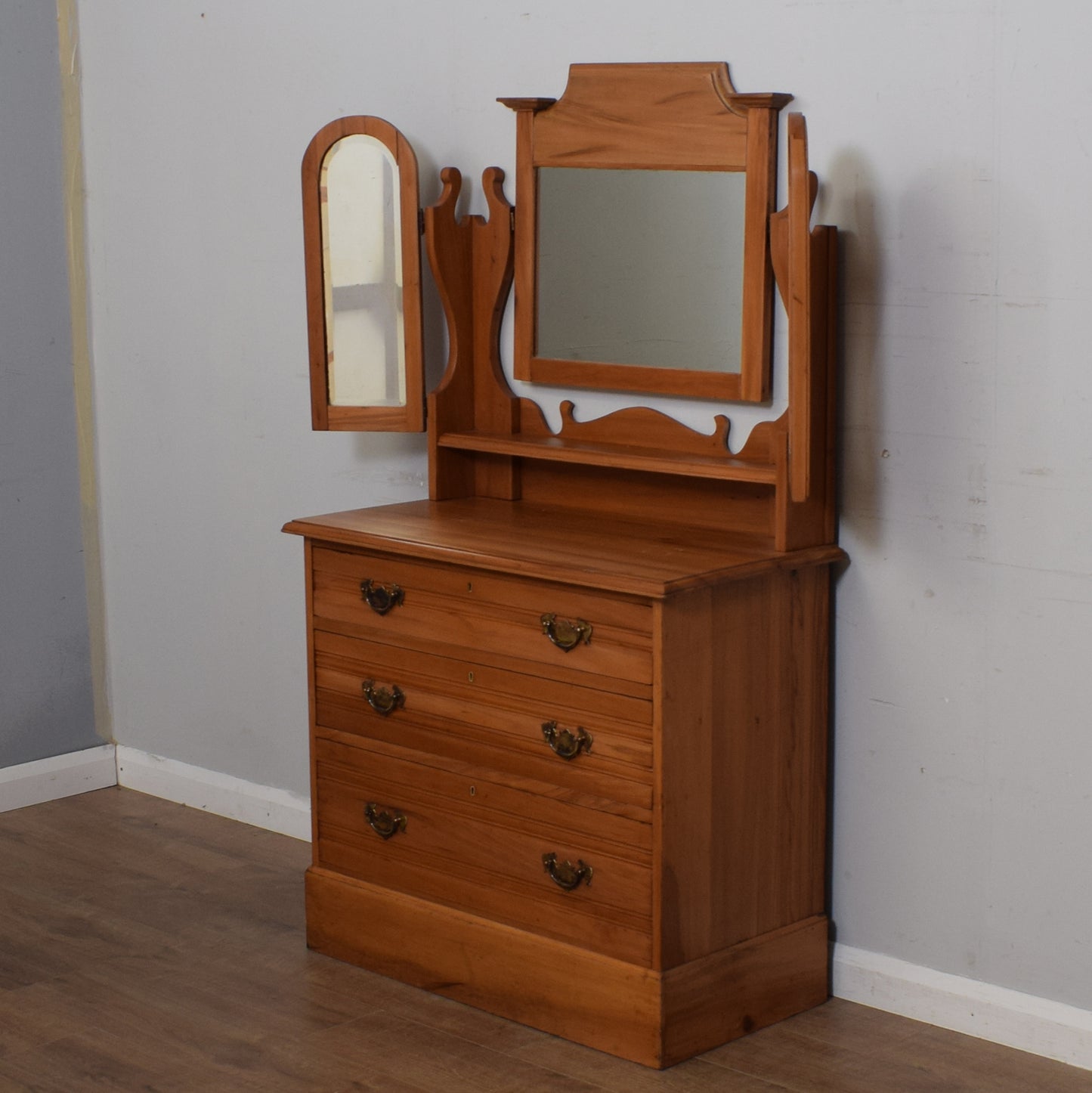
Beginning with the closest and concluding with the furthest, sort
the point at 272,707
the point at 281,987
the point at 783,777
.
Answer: the point at 783,777 < the point at 281,987 < the point at 272,707

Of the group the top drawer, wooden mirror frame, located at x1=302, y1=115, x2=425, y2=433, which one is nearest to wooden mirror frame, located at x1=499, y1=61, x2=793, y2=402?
wooden mirror frame, located at x1=302, y1=115, x2=425, y2=433

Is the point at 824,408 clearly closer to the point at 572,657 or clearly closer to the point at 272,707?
the point at 572,657

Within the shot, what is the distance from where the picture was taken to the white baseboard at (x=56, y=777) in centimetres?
380

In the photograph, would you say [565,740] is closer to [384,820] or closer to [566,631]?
[566,631]

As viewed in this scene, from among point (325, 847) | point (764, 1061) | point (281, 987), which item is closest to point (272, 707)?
point (325, 847)

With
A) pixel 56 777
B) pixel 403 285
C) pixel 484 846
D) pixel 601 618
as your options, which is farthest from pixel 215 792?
pixel 601 618

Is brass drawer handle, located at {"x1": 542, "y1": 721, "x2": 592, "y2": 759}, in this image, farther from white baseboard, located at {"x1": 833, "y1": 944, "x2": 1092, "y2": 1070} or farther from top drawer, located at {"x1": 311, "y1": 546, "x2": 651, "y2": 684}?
white baseboard, located at {"x1": 833, "y1": 944, "x2": 1092, "y2": 1070}

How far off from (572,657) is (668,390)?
54cm

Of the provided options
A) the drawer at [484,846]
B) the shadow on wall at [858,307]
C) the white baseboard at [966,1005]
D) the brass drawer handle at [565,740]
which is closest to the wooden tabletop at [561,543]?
the shadow on wall at [858,307]

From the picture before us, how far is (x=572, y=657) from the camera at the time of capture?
260 cm

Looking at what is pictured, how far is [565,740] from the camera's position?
8.57ft

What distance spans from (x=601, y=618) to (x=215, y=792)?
1581mm

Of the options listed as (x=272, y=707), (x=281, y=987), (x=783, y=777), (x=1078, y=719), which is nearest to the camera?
(x=1078, y=719)

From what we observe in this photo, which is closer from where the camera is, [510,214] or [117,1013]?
[117,1013]
